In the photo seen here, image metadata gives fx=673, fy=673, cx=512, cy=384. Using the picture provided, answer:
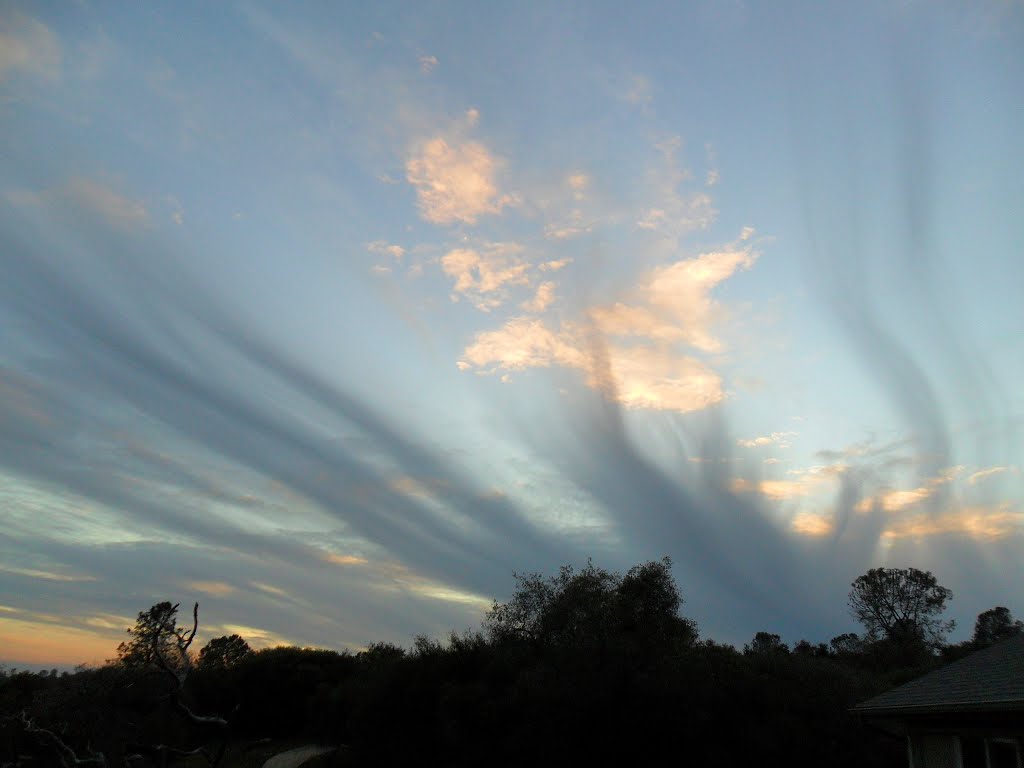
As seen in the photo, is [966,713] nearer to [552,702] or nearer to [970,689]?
[970,689]

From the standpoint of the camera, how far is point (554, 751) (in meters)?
30.4

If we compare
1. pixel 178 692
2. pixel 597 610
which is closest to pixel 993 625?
pixel 597 610

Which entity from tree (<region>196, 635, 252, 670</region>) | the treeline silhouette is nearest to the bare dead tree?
the treeline silhouette

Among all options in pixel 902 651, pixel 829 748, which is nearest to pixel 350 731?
pixel 829 748

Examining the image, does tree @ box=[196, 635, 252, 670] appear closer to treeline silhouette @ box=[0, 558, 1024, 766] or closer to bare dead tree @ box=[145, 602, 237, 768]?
treeline silhouette @ box=[0, 558, 1024, 766]

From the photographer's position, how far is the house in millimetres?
16531

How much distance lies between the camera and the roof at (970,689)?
53.9 feet

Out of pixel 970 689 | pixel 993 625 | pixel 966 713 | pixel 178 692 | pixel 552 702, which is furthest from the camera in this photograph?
pixel 993 625

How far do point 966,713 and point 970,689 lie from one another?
0.79 m

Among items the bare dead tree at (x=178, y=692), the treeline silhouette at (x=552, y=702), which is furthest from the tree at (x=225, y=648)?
the bare dead tree at (x=178, y=692)

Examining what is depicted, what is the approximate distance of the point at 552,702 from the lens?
104 ft

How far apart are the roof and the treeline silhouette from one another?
607 centimetres

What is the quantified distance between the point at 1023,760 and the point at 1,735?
151 ft

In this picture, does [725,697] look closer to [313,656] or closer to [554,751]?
[554,751]
